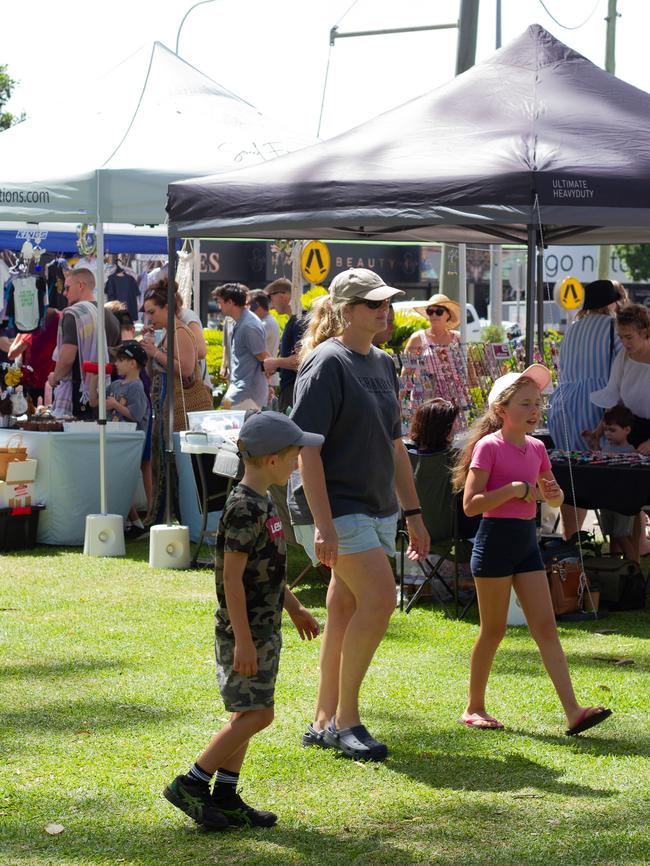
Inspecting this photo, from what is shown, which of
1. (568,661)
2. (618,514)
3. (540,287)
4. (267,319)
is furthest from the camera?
(267,319)

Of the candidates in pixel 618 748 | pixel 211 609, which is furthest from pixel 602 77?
pixel 618 748

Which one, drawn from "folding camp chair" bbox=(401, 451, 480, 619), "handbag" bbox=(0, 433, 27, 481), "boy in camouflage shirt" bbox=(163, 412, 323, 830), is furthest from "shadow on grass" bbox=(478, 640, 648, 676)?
"handbag" bbox=(0, 433, 27, 481)

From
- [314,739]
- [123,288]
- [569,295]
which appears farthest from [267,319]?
[569,295]

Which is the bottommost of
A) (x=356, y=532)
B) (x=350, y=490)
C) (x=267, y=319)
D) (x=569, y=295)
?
(x=356, y=532)

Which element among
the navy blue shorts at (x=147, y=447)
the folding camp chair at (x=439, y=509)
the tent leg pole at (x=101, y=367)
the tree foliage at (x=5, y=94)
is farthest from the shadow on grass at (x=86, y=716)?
the tree foliage at (x=5, y=94)

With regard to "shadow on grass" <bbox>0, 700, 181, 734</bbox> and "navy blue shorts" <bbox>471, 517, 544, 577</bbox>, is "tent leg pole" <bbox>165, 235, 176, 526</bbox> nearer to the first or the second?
"shadow on grass" <bbox>0, 700, 181, 734</bbox>

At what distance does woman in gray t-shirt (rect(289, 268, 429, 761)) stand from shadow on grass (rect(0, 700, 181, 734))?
83cm

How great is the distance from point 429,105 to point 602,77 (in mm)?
1178

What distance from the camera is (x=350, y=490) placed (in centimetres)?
501

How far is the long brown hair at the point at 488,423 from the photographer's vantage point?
5469mm

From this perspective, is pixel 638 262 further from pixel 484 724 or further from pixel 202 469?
pixel 484 724

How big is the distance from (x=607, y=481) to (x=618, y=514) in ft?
3.40

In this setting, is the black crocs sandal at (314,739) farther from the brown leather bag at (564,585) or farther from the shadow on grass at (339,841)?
the brown leather bag at (564,585)

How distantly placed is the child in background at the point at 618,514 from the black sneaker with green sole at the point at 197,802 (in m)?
4.54
